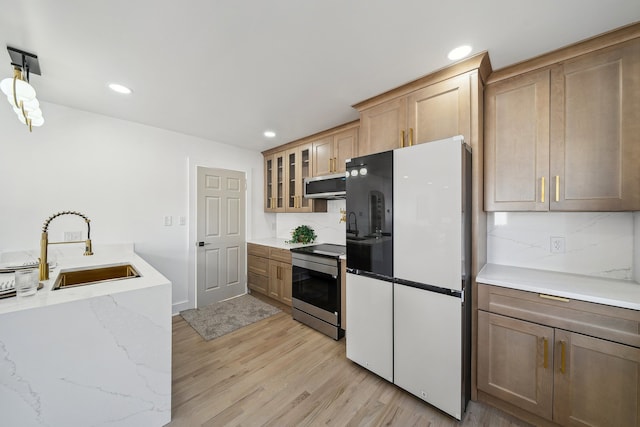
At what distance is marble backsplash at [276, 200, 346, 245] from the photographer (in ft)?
11.0

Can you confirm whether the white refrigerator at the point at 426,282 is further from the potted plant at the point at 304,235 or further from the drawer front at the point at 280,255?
the potted plant at the point at 304,235

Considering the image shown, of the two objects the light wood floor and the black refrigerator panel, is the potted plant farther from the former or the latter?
the black refrigerator panel

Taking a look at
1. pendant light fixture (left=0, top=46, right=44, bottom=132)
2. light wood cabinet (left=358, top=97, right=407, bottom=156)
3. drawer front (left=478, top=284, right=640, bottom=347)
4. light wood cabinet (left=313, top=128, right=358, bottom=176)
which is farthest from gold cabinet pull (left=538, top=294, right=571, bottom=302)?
pendant light fixture (left=0, top=46, right=44, bottom=132)

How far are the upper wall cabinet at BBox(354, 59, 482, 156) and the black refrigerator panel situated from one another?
0.29 m

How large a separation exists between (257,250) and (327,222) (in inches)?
48.0

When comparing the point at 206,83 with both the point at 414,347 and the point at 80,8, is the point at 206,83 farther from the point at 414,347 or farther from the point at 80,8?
the point at 414,347

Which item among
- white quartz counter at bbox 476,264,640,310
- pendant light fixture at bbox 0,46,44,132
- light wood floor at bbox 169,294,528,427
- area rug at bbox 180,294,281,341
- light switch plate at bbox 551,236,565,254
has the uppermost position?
A: pendant light fixture at bbox 0,46,44,132

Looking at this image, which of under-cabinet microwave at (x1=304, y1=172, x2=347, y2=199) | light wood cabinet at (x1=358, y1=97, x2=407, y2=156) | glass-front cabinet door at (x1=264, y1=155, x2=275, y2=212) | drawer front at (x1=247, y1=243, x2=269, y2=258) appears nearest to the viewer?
light wood cabinet at (x1=358, y1=97, x2=407, y2=156)

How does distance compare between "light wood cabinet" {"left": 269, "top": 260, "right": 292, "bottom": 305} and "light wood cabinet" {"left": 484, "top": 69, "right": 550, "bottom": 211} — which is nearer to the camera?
"light wood cabinet" {"left": 484, "top": 69, "right": 550, "bottom": 211}

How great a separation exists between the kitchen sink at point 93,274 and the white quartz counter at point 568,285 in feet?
8.62

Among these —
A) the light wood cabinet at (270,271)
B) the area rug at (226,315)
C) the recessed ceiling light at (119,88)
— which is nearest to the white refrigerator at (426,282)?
the light wood cabinet at (270,271)

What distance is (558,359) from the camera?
4.46ft

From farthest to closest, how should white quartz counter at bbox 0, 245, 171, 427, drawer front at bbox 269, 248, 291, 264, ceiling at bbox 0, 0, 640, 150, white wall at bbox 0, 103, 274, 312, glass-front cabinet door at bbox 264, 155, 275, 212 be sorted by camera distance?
glass-front cabinet door at bbox 264, 155, 275, 212 < drawer front at bbox 269, 248, 291, 264 < white wall at bbox 0, 103, 274, 312 < ceiling at bbox 0, 0, 640, 150 < white quartz counter at bbox 0, 245, 171, 427

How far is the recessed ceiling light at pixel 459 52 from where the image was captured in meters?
1.51
